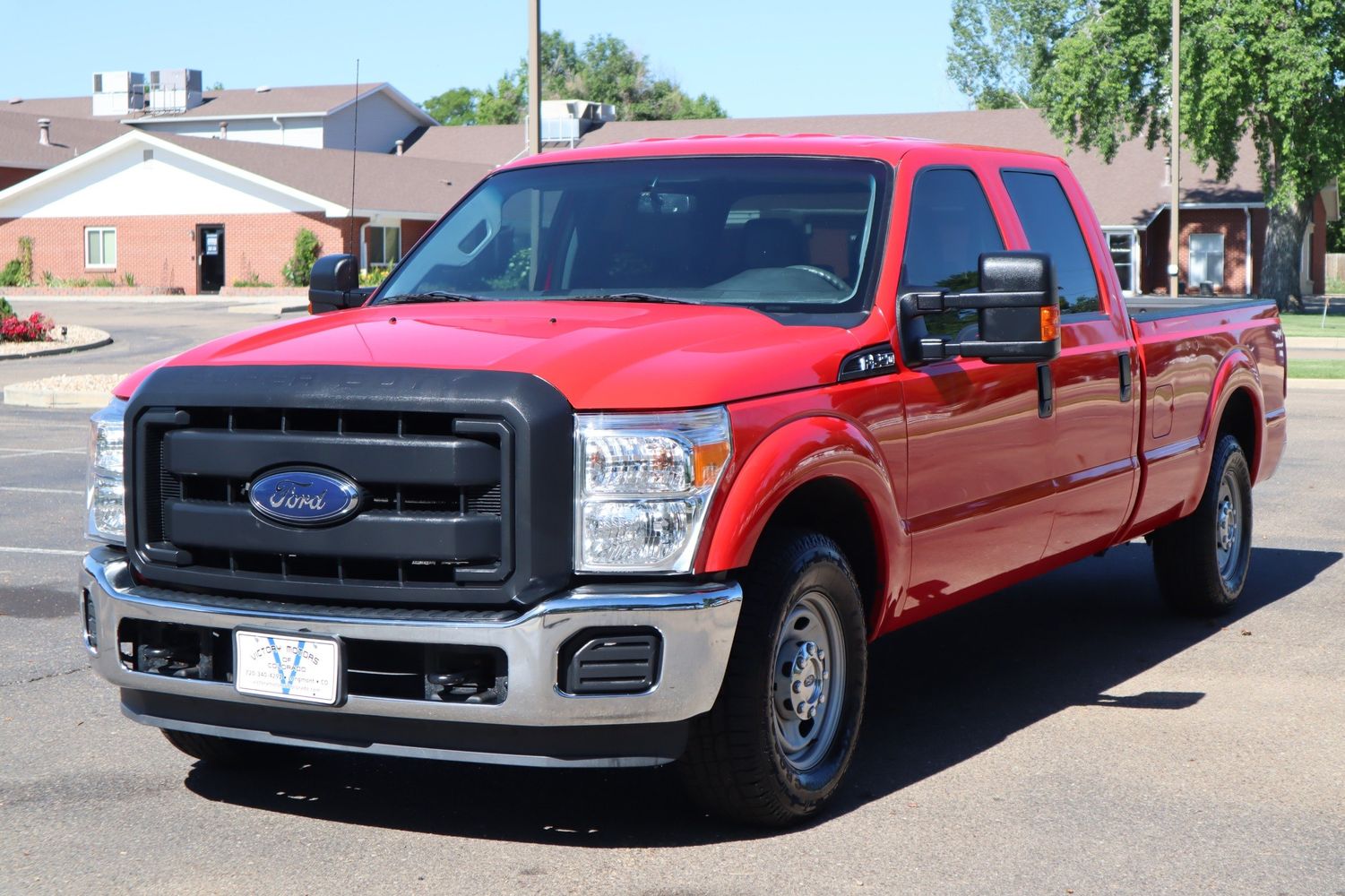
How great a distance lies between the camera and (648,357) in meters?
4.63

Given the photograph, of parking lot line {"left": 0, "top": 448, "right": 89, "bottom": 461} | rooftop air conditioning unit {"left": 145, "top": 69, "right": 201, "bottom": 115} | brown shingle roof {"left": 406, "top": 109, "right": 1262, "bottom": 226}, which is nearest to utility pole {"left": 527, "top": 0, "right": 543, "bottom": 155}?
parking lot line {"left": 0, "top": 448, "right": 89, "bottom": 461}

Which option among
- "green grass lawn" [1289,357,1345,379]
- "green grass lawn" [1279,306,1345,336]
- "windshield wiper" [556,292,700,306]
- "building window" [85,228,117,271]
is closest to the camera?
"windshield wiper" [556,292,700,306]

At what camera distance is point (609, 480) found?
4.44 m

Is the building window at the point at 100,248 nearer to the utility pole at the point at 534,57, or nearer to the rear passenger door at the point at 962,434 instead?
the utility pole at the point at 534,57

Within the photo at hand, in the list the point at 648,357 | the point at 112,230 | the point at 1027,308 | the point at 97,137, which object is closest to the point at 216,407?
the point at 648,357

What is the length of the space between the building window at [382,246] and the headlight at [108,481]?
48.0 meters

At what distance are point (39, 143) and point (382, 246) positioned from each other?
18.7 m

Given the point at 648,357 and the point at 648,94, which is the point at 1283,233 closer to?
the point at 648,357

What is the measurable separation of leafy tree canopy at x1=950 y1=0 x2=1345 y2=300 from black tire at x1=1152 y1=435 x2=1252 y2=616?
36.4m

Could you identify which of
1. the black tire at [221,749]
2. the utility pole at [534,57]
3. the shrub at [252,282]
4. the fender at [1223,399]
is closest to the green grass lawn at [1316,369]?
the utility pole at [534,57]

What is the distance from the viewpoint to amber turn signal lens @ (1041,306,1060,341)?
214 inches

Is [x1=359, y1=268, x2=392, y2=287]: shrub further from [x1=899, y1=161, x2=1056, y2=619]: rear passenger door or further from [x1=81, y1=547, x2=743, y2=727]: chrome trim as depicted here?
[x1=81, y1=547, x2=743, y2=727]: chrome trim

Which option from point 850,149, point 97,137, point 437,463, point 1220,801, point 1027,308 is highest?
point 97,137

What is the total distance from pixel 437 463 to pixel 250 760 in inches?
69.9
